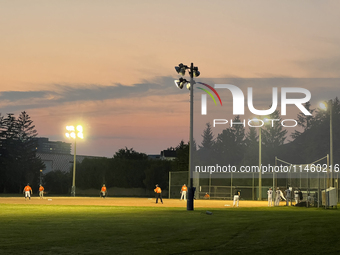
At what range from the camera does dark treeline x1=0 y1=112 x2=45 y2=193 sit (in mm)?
90938

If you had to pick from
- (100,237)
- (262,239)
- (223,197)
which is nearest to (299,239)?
(262,239)

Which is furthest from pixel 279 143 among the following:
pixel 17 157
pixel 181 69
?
pixel 181 69

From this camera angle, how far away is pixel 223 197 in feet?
193

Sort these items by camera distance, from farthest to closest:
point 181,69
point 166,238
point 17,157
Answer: point 17,157, point 181,69, point 166,238

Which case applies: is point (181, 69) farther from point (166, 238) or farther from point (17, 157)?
point (17, 157)

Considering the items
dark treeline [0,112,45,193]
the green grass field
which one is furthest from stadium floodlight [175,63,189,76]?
dark treeline [0,112,45,193]

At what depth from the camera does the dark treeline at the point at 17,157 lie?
90938 millimetres

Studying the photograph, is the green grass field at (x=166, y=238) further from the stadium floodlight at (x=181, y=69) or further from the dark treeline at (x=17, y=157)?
the dark treeline at (x=17, y=157)

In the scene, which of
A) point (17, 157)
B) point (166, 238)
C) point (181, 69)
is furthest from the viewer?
point (17, 157)

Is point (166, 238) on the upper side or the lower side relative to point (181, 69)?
lower

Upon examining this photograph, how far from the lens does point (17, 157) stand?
310ft

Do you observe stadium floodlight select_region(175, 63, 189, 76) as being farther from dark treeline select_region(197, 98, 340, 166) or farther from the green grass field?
dark treeline select_region(197, 98, 340, 166)

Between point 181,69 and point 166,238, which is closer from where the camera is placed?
point 166,238

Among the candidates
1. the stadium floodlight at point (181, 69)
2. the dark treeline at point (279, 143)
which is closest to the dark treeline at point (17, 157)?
the dark treeline at point (279, 143)
